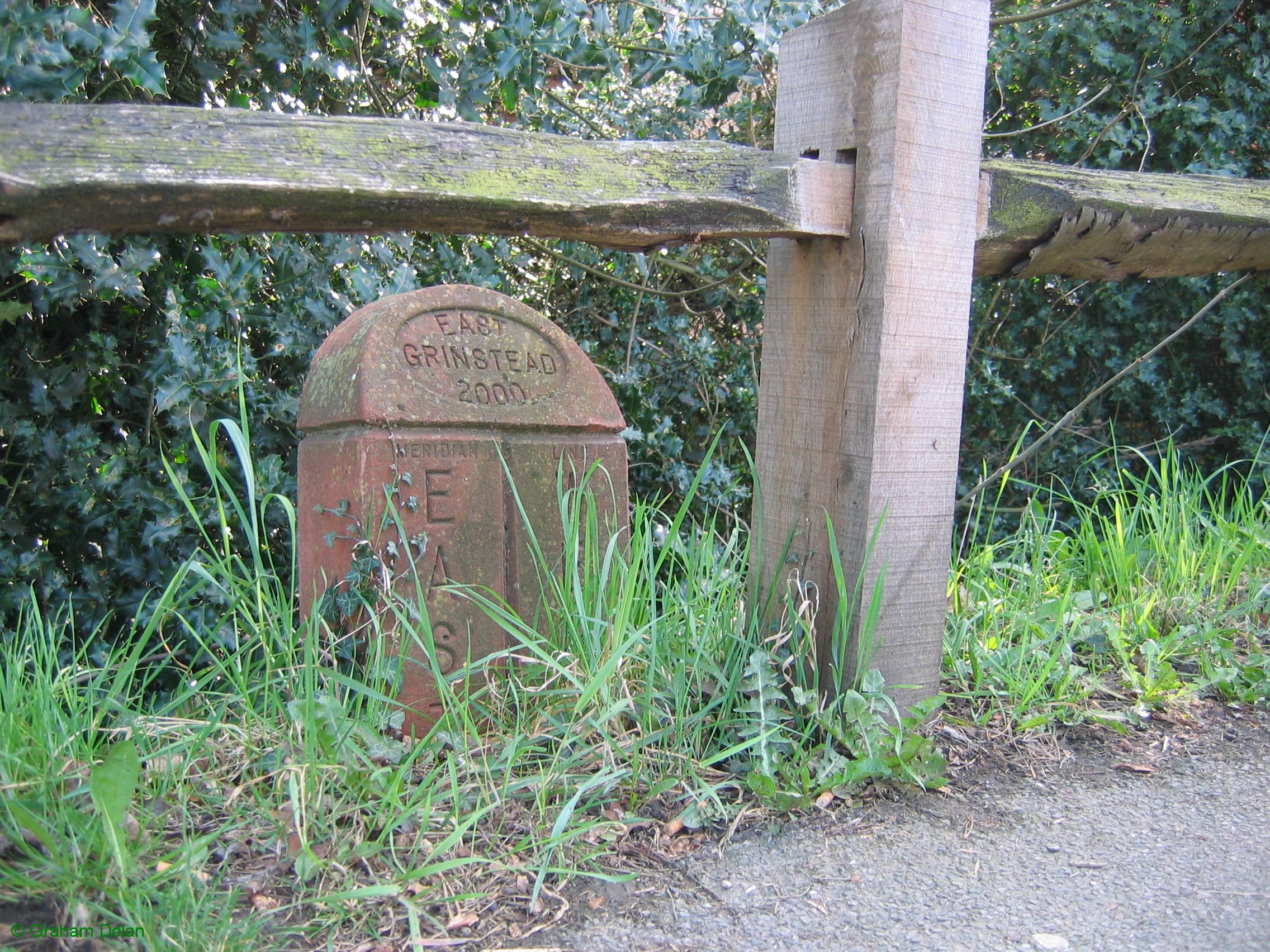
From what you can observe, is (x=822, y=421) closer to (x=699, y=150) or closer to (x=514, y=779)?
(x=699, y=150)

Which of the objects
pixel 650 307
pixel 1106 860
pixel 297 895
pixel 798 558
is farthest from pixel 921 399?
pixel 650 307

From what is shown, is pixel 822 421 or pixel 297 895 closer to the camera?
pixel 297 895

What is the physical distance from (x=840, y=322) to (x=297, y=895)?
4.70ft

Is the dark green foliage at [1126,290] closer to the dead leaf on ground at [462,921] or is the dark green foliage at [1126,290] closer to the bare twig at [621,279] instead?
the bare twig at [621,279]

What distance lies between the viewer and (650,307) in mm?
5129

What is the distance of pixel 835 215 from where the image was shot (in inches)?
78.6

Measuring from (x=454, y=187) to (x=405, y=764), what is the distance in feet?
3.23

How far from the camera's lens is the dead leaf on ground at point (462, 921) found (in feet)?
4.87

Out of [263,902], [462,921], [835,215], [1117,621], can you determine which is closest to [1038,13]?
[1117,621]

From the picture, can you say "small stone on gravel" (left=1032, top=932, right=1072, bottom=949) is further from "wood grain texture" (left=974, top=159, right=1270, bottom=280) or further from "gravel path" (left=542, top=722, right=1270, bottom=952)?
"wood grain texture" (left=974, top=159, right=1270, bottom=280)

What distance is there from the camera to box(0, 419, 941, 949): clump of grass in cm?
143

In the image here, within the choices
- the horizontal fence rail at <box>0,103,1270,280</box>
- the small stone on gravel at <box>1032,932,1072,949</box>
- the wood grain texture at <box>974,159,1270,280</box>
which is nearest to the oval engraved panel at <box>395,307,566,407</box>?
the horizontal fence rail at <box>0,103,1270,280</box>

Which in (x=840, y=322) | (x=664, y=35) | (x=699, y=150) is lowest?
(x=840, y=322)

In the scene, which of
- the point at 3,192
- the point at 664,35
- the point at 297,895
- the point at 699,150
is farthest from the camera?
the point at 664,35
